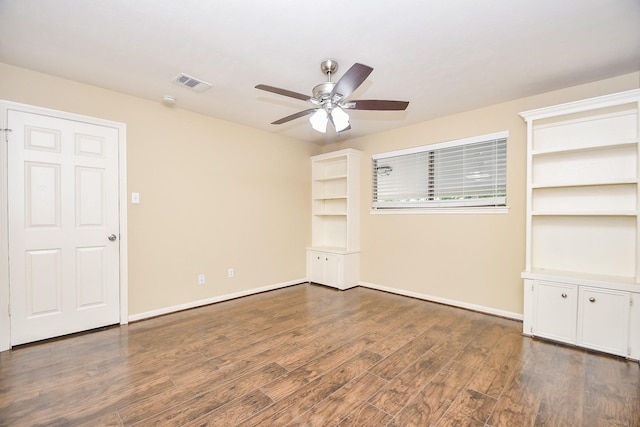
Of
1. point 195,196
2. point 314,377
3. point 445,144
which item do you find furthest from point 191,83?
point 445,144

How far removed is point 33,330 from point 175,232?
1.50 meters

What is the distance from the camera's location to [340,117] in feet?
8.00

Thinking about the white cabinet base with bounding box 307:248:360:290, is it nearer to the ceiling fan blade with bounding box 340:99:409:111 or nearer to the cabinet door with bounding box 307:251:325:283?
the cabinet door with bounding box 307:251:325:283

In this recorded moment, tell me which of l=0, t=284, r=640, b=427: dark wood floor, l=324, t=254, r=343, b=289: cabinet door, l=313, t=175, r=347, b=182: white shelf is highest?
l=313, t=175, r=347, b=182: white shelf

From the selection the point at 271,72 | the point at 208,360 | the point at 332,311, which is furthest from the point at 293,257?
the point at 271,72

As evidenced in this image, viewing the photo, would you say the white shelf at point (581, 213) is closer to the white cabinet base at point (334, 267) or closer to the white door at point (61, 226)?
the white cabinet base at point (334, 267)

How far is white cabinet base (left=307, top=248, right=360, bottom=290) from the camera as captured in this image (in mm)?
4598

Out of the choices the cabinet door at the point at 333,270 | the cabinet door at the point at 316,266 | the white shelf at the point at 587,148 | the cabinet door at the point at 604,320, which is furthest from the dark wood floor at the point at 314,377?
the white shelf at the point at 587,148

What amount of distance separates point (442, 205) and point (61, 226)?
4274 mm

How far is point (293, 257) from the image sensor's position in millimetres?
4965

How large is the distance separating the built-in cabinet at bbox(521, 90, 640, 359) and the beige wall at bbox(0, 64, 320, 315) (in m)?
3.28

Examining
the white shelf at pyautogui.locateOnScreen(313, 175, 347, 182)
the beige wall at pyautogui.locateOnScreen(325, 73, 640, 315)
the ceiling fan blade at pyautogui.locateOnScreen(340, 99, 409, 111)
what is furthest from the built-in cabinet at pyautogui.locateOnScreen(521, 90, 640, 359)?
the white shelf at pyautogui.locateOnScreen(313, 175, 347, 182)

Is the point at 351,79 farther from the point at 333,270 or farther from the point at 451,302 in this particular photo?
the point at 333,270

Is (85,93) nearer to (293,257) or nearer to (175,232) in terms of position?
(175,232)
